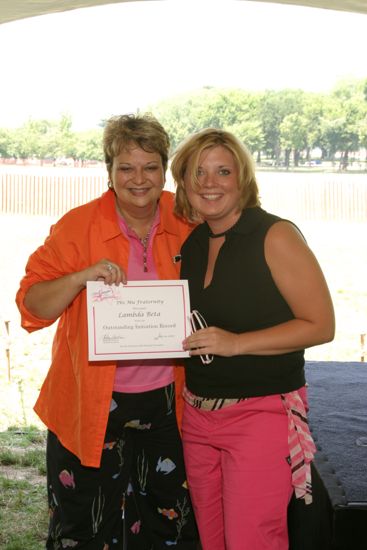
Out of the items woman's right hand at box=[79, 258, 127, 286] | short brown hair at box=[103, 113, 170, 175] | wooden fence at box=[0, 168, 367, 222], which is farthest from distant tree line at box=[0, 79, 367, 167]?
woman's right hand at box=[79, 258, 127, 286]

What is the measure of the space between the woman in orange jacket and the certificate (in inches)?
2.2

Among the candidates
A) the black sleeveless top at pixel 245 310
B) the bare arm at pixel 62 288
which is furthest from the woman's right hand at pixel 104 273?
the black sleeveless top at pixel 245 310

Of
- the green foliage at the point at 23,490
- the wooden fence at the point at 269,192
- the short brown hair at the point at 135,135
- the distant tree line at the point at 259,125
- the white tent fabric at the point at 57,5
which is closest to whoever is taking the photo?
the short brown hair at the point at 135,135

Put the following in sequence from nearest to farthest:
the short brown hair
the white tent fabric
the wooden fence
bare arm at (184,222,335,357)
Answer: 1. bare arm at (184,222,335,357)
2. the short brown hair
3. the white tent fabric
4. the wooden fence

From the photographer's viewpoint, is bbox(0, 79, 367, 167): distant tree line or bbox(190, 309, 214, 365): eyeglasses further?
bbox(0, 79, 367, 167): distant tree line

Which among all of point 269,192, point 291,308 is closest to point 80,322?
point 291,308

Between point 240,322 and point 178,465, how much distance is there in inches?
25.0

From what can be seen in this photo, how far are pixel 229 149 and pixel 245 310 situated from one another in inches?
17.6

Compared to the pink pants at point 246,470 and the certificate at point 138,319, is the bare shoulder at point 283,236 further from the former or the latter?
the pink pants at point 246,470

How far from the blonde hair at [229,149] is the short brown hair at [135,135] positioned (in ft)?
0.25

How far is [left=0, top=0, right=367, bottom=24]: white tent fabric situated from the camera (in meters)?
3.09

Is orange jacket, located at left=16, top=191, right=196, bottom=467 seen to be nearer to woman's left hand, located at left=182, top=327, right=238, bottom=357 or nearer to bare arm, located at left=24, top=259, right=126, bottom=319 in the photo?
bare arm, located at left=24, top=259, right=126, bottom=319

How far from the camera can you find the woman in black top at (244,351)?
1.87 metres

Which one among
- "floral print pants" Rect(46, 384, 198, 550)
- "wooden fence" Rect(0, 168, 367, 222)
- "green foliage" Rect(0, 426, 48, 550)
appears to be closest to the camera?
"floral print pants" Rect(46, 384, 198, 550)
